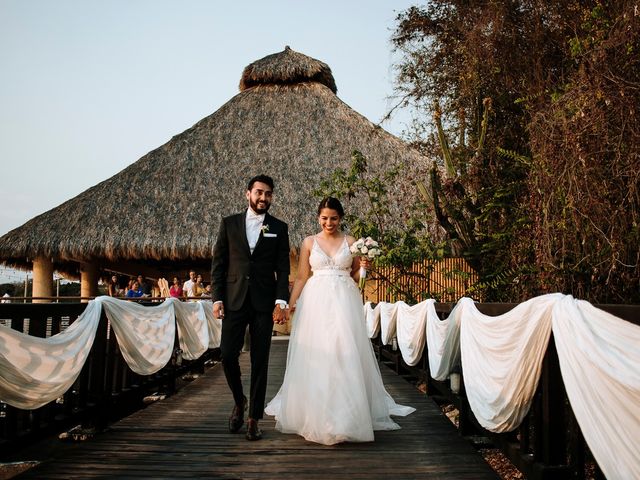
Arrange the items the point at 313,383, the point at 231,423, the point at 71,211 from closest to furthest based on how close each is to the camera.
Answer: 1. the point at 313,383
2. the point at 231,423
3. the point at 71,211

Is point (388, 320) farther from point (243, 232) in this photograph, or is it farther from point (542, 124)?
point (243, 232)

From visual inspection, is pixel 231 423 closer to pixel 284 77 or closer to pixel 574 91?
pixel 574 91

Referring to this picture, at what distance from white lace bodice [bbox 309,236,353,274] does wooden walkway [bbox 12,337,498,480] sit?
110 centimetres

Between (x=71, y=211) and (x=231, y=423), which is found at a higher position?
(x=71, y=211)

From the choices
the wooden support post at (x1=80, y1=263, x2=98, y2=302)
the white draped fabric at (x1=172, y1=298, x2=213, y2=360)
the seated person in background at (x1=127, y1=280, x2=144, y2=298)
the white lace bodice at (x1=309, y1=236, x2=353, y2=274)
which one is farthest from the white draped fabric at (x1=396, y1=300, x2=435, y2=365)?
the wooden support post at (x1=80, y1=263, x2=98, y2=302)

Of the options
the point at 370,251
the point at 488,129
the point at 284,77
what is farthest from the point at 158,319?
the point at 284,77

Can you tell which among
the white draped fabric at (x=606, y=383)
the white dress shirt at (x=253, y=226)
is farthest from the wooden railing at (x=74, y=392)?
the white draped fabric at (x=606, y=383)

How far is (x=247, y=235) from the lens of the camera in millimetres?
3754

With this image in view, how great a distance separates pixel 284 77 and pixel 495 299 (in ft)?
43.1

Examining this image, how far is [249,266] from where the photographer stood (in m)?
3.69

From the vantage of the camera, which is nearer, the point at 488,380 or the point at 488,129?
the point at 488,380

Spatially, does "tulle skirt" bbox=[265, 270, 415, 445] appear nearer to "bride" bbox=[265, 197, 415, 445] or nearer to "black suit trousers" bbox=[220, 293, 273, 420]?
"bride" bbox=[265, 197, 415, 445]

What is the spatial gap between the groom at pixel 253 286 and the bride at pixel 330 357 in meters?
0.23

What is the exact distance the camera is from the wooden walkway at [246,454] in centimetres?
288
